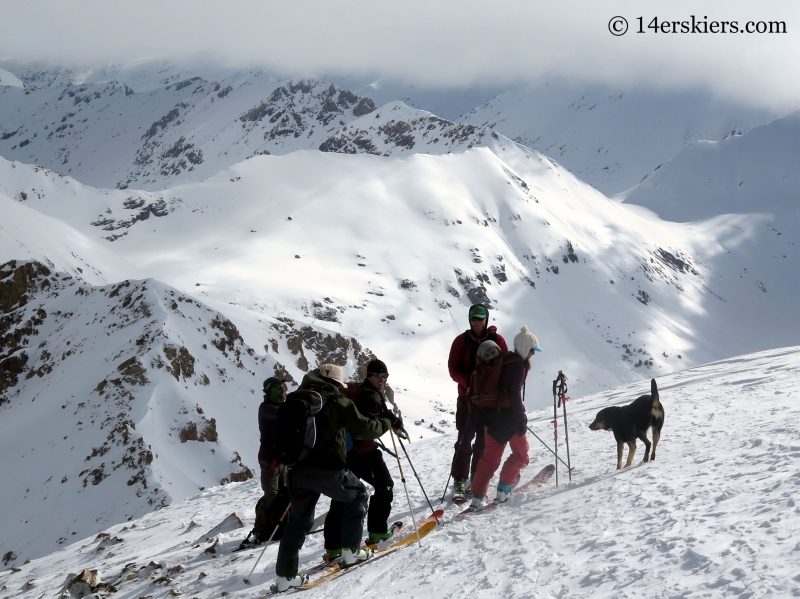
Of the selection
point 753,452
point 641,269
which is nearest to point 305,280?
point 641,269

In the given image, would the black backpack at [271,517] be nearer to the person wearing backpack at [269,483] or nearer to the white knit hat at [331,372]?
the person wearing backpack at [269,483]

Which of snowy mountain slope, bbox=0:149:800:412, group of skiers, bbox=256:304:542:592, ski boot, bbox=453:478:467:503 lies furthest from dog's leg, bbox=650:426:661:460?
snowy mountain slope, bbox=0:149:800:412

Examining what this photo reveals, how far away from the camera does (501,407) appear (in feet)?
26.7

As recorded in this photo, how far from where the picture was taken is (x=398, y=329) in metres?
102

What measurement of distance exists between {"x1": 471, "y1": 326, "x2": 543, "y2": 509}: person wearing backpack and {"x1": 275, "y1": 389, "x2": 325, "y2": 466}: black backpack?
8.81 ft

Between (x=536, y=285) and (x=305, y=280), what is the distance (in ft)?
171

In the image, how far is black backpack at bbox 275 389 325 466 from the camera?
20.4 feet

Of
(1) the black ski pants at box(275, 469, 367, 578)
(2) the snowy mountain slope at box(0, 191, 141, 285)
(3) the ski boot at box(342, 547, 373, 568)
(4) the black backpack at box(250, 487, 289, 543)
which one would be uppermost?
(2) the snowy mountain slope at box(0, 191, 141, 285)

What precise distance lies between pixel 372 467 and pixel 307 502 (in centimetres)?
99

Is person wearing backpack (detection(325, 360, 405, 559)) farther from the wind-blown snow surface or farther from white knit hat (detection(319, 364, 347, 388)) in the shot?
the wind-blown snow surface

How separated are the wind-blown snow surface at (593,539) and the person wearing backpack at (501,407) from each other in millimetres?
477

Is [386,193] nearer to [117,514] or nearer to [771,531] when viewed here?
[117,514]

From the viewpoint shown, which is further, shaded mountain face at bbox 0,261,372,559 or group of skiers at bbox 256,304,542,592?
shaded mountain face at bbox 0,261,372,559

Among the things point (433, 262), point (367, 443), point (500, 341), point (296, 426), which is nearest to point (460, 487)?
point (500, 341)
